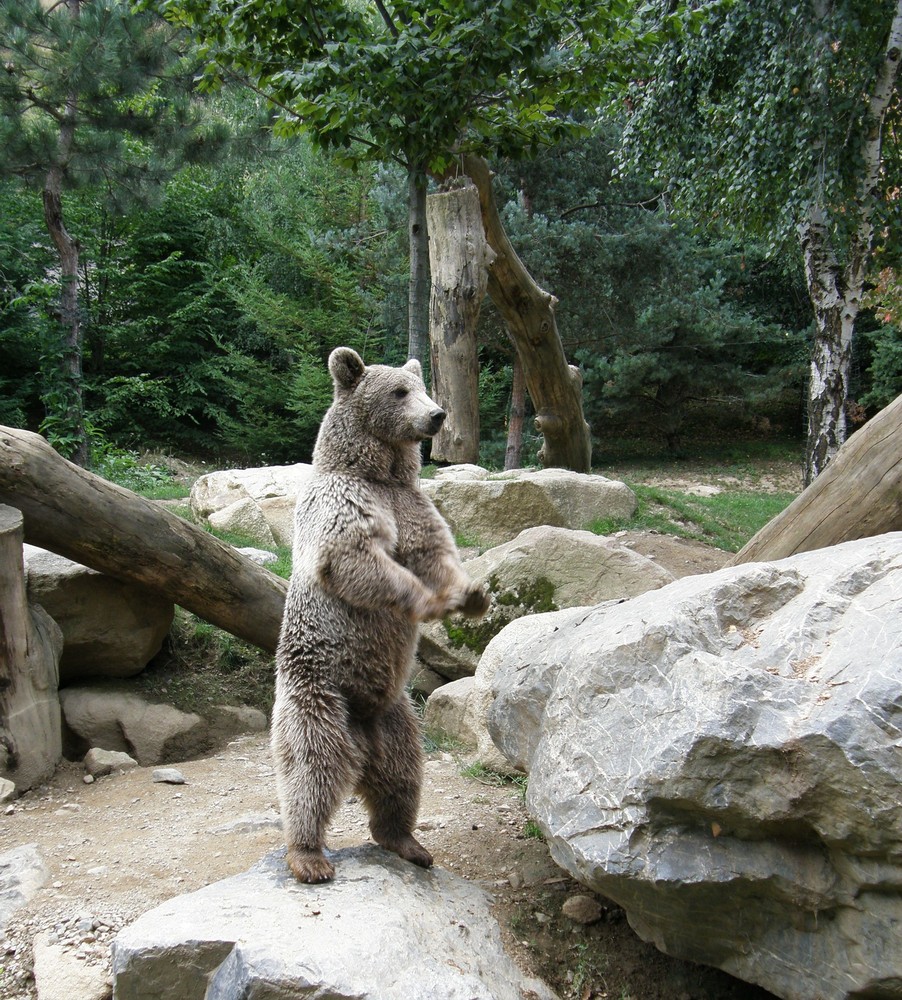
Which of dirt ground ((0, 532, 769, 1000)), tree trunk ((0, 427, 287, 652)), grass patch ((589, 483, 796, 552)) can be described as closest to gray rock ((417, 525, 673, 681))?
dirt ground ((0, 532, 769, 1000))

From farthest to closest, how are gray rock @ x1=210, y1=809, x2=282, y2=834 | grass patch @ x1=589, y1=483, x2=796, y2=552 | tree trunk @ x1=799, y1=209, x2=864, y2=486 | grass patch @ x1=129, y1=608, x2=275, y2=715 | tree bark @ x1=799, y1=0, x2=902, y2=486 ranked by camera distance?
1. grass patch @ x1=589, y1=483, x2=796, y2=552
2. tree trunk @ x1=799, y1=209, x2=864, y2=486
3. tree bark @ x1=799, y1=0, x2=902, y2=486
4. grass patch @ x1=129, y1=608, x2=275, y2=715
5. gray rock @ x1=210, y1=809, x2=282, y2=834

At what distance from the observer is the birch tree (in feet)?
28.9

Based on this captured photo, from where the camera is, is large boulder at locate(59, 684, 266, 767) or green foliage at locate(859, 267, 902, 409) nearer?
large boulder at locate(59, 684, 266, 767)

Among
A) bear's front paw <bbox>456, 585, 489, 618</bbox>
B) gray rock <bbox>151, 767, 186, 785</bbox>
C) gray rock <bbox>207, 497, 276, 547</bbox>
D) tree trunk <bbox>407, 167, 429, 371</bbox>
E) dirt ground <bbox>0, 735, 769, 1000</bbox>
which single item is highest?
tree trunk <bbox>407, 167, 429, 371</bbox>

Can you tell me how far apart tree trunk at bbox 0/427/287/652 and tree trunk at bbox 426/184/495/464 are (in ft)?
8.95

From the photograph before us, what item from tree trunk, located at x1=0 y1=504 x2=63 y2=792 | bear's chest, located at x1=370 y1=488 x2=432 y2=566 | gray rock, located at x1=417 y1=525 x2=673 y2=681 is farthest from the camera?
gray rock, located at x1=417 y1=525 x2=673 y2=681

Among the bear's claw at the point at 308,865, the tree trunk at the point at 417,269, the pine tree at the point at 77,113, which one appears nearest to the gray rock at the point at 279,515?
the tree trunk at the point at 417,269

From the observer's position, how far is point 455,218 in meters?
7.96

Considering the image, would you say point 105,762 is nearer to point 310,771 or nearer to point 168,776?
point 168,776

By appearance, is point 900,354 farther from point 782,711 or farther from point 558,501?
point 782,711

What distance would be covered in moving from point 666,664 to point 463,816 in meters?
1.97

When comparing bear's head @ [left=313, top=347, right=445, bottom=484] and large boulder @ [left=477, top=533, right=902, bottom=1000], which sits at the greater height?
bear's head @ [left=313, top=347, right=445, bottom=484]

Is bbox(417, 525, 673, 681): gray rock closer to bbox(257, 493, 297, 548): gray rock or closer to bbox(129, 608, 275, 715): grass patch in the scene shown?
bbox(129, 608, 275, 715): grass patch

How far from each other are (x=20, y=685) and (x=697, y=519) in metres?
8.08
